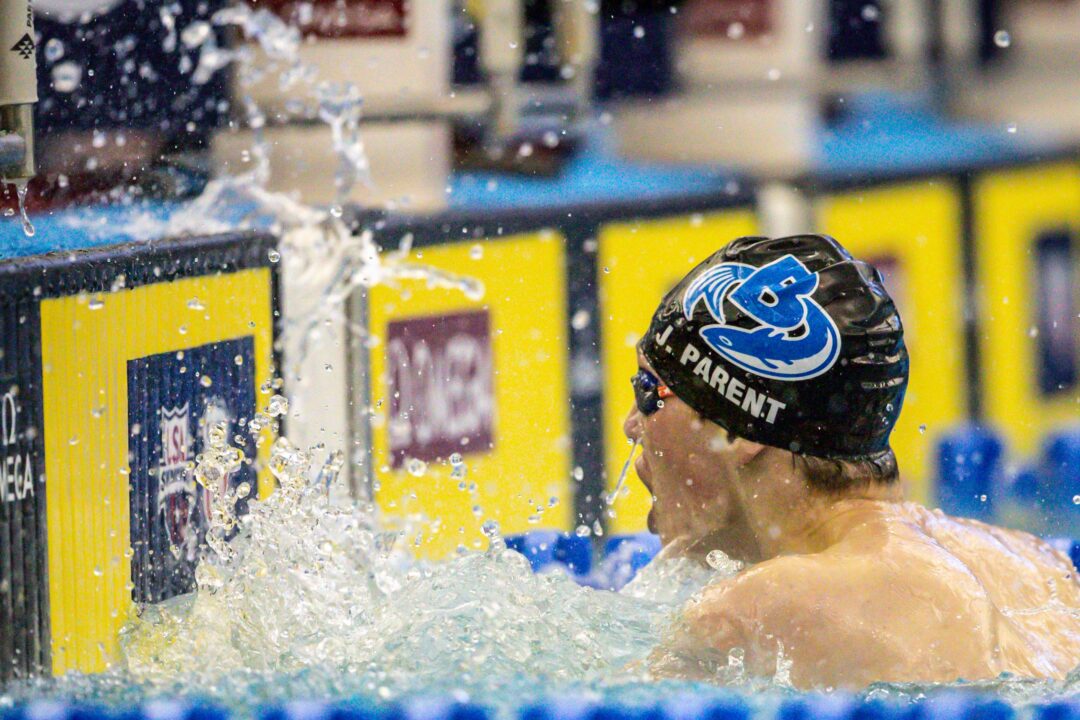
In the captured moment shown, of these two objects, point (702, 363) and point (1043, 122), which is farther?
point (1043, 122)

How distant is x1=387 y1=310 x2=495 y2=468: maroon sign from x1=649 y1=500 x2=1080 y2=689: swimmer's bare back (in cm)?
139

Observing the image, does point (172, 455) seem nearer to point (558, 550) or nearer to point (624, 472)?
point (624, 472)

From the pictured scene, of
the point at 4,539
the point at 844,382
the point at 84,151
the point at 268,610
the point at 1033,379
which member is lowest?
the point at 1033,379

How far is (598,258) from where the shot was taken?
3.44 meters

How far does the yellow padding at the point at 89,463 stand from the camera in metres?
1.67

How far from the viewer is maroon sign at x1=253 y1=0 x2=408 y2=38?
388 centimetres

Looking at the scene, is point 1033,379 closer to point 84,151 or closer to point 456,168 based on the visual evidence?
point 456,168

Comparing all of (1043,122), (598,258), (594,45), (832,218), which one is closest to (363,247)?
(598,258)

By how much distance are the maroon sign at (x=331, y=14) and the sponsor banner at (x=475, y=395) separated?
37.4 inches

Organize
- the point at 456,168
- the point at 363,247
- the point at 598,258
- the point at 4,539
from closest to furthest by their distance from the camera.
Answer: the point at 4,539 → the point at 363,247 → the point at 598,258 → the point at 456,168

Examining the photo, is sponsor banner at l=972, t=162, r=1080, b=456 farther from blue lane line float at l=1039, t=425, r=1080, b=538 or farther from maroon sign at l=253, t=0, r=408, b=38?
maroon sign at l=253, t=0, r=408, b=38

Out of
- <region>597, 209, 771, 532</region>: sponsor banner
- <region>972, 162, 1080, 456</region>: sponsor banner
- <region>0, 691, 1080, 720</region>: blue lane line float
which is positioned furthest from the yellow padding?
<region>972, 162, 1080, 456</region>: sponsor banner

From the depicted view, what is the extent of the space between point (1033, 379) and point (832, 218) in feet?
2.41

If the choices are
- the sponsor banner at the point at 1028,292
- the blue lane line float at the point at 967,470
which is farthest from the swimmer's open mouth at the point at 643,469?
the sponsor banner at the point at 1028,292
